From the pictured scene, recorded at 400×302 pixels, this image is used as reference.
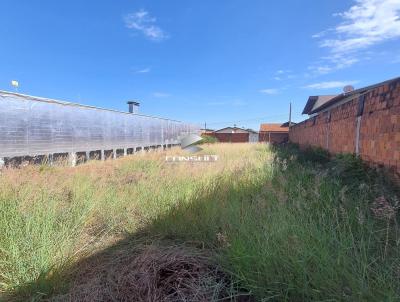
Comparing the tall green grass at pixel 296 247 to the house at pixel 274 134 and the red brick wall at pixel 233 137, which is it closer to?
the house at pixel 274 134

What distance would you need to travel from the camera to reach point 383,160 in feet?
13.0

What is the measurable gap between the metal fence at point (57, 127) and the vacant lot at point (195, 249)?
5.29 m

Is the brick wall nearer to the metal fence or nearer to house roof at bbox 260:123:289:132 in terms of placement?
the metal fence

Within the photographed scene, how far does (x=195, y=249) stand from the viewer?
2416mm

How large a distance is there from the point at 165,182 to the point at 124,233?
1711 millimetres

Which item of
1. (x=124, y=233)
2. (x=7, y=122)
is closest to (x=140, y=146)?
(x=7, y=122)

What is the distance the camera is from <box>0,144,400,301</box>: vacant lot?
167 centimetres

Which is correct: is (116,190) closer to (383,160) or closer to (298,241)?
(298,241)

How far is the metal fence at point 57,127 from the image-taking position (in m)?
7.71

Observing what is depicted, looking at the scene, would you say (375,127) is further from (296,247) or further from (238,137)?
(238,137)

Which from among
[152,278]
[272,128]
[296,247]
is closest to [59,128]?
[152,278]

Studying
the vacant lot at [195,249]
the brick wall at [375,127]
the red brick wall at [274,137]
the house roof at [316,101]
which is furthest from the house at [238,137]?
the vacant lot at [195,249]

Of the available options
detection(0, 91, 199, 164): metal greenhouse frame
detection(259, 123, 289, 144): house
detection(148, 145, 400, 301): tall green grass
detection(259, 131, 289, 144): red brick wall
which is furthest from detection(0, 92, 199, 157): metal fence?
detection(259, 131, 289, 144): red brick wall

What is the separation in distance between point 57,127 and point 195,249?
903 centimetres
